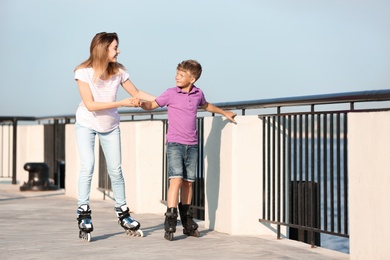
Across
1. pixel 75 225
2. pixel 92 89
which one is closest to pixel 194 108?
pixel 92 89

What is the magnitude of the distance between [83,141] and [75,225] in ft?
5.65

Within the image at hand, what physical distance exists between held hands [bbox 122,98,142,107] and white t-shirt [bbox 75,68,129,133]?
509 mm

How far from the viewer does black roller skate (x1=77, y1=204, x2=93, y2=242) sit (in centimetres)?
781

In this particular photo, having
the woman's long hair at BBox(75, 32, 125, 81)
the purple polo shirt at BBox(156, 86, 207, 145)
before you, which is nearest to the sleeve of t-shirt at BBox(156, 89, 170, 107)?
the purple polo shirt at BBox(156, 86, 207, 145)

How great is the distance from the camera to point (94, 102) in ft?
25.4

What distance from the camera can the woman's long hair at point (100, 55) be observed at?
789 cm

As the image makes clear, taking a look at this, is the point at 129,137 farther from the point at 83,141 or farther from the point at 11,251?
the point at 11,251

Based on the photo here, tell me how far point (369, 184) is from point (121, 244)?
254cm

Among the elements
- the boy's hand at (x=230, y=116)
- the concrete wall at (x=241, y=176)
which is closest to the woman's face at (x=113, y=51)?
the boy's hand at (x=230, y=116)

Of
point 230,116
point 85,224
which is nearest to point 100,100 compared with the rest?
point 85,224

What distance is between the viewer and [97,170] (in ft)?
45.8

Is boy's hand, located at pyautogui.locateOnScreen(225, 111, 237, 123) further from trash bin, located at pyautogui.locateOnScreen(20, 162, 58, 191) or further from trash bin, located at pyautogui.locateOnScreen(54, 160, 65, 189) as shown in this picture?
trash bin, located at pyautogui.locateOnScreen(54, 160, 65, 189)

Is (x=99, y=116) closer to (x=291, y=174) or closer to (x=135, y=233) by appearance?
(x=135, y=233)

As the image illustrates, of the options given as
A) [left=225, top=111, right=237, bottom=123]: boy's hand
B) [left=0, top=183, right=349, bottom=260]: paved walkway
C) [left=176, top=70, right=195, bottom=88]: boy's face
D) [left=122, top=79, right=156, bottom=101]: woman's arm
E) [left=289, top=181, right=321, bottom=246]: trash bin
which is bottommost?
[left=0, top=183, right=349, bottom=260]: paved walkway
